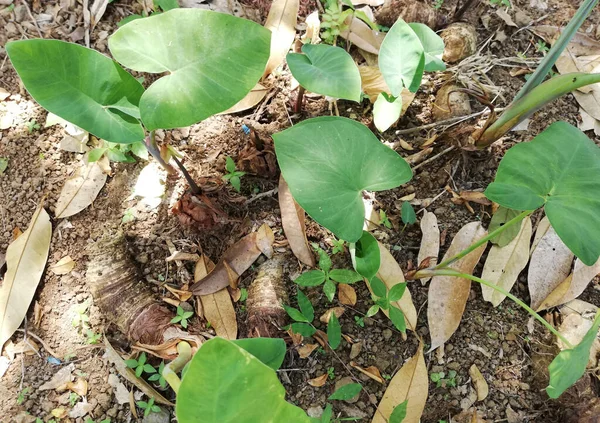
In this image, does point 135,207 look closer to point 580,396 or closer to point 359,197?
point 359,197

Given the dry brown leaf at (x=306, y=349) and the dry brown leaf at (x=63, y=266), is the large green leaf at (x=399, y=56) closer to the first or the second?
the dry brown leaf at (x=306, y=349)

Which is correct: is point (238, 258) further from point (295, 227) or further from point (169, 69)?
point (169, 69)

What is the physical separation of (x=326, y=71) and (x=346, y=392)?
834 millimetres

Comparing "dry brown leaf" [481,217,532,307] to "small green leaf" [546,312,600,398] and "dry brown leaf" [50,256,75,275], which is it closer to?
"small green leaf" [546,312,600,398]

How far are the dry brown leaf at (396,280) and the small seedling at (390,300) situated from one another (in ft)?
0.21

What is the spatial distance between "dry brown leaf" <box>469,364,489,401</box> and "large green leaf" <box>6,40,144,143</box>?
1049 mm

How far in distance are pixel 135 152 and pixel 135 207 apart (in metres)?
0.16

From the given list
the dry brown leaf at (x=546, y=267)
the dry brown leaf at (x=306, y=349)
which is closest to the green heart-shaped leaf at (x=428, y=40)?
the dry brown leaf at (x=546, y=267)

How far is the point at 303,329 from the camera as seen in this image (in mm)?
1198

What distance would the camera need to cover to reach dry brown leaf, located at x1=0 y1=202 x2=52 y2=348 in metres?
1.29

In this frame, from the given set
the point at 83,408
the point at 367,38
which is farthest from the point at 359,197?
the point at 83,408

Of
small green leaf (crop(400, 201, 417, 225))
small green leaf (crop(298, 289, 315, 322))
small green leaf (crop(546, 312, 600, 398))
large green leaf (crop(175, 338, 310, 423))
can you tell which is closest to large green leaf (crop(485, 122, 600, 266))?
small green leaf (crop(546, 312, 600, 398))

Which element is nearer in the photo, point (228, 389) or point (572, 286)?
point (228, 389)

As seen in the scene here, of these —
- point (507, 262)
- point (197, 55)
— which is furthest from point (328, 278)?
point (197, 55)
